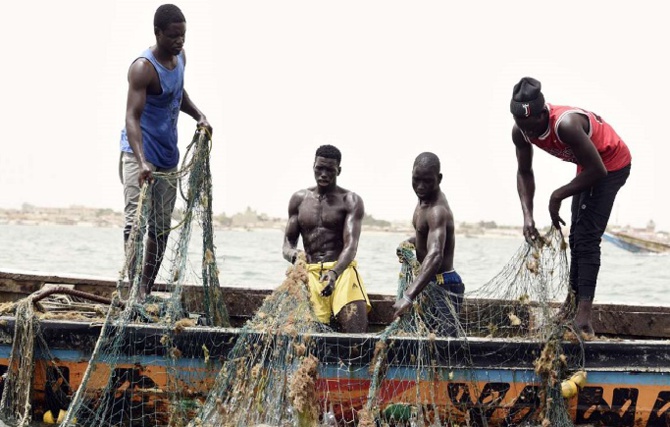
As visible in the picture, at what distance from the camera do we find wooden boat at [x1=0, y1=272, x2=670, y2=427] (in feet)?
18.0

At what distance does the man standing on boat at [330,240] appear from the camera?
249 inches

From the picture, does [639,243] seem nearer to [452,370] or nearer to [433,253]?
[433,253]

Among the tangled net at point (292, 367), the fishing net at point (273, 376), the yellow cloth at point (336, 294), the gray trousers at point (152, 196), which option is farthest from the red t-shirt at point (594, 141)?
the gray trousers at point (152, 196)

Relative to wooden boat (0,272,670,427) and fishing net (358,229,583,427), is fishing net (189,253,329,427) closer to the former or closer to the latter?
Answer: wooden boat (0,272,670,427)

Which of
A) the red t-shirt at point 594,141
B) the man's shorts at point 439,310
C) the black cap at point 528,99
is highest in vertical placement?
the black cap at point 528,99

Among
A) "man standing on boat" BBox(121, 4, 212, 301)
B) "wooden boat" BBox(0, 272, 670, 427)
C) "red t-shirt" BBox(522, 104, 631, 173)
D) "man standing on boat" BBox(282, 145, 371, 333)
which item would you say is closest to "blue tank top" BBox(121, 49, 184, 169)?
"man standing on boat" BBox(121, 4, 212, 301)

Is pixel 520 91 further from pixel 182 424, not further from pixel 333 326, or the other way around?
pixel 182 424

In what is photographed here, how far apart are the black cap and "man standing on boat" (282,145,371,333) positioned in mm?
1641

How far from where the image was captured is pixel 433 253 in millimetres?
5883

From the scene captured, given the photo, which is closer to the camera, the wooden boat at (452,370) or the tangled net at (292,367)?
the tangled net at (292,367)

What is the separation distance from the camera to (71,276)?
8000 millimetres

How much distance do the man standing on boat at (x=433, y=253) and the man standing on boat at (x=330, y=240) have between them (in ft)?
1.72

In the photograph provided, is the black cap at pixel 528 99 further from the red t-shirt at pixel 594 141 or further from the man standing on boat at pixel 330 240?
the man standing on boat at pixel 330 240

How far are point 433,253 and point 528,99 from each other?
129 centimetres
